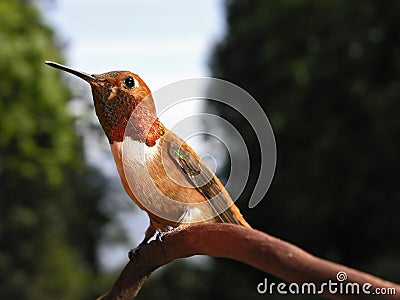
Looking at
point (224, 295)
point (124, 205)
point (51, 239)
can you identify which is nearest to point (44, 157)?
point (51, 239)

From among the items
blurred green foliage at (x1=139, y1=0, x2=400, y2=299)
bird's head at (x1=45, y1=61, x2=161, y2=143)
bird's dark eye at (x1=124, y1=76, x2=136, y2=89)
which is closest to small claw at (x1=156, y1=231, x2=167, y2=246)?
bird's head at (x1=45, y1=61, x2=161, y2=143)

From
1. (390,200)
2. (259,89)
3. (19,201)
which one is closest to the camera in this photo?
(390,200)

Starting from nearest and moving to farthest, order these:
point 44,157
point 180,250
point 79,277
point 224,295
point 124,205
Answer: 1. point 180,250
2. point 44,157
3. point 79,277
4. point 224,295
5. point 124,205

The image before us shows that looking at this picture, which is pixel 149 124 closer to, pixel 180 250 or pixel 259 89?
pixel 180 250

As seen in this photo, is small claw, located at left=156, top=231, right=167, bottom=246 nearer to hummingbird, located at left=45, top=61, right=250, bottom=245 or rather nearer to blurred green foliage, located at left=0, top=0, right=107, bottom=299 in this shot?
hummingbird, located at left=45, top=61, right=250, bottom=245

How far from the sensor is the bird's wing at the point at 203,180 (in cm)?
→ 198

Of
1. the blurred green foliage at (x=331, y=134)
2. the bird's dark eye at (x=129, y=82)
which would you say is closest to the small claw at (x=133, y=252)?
the bird's dark eye at (x=129, y=82)

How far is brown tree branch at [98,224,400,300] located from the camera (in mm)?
1238

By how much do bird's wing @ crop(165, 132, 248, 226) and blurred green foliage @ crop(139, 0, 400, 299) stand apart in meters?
13.7

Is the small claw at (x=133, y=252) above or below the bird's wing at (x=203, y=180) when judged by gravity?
below

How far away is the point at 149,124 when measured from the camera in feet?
5.98

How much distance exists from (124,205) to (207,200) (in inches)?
1142

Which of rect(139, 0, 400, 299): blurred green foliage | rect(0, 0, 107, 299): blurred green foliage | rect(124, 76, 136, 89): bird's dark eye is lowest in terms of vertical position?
rect(124, 76, 136, 89): bird's dark eye

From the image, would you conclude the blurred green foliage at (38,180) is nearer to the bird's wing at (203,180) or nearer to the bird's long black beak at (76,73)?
the bird's wing at (203,180)
